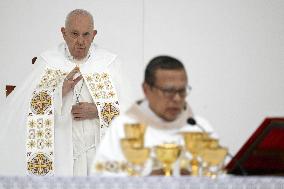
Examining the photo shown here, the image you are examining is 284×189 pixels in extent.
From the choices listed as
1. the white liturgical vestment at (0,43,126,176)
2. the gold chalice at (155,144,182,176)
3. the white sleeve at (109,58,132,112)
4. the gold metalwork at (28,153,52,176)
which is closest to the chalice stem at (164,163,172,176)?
the gold chalice at (155,144,182,176)

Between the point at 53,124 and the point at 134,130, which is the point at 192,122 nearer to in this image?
the point at 134,130

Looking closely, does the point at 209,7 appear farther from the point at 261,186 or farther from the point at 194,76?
the point at 261,186

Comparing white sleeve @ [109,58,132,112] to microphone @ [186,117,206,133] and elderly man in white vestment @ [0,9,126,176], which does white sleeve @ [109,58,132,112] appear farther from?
microphone @ [186,117,206,133]

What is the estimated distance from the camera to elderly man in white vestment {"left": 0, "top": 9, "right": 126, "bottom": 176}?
15.7ft

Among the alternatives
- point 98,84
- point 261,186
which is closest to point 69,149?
point 98,84

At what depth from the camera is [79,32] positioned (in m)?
4.57

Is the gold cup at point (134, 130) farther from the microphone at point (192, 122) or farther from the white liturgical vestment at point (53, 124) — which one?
the white liturgical vestment at point (53, 124)

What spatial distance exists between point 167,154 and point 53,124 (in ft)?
5.98

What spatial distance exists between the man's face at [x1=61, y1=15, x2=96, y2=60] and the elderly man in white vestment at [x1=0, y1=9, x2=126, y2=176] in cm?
4

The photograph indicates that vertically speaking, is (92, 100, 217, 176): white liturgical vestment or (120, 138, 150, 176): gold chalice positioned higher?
(92, 100, 217, 176): white liturgical vestment

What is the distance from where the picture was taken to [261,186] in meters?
3.12

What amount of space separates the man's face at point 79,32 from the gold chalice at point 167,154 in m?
1.58

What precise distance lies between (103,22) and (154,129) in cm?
371

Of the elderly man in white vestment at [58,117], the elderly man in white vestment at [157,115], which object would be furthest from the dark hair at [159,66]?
the elderly man in white vestment at [58,117]
